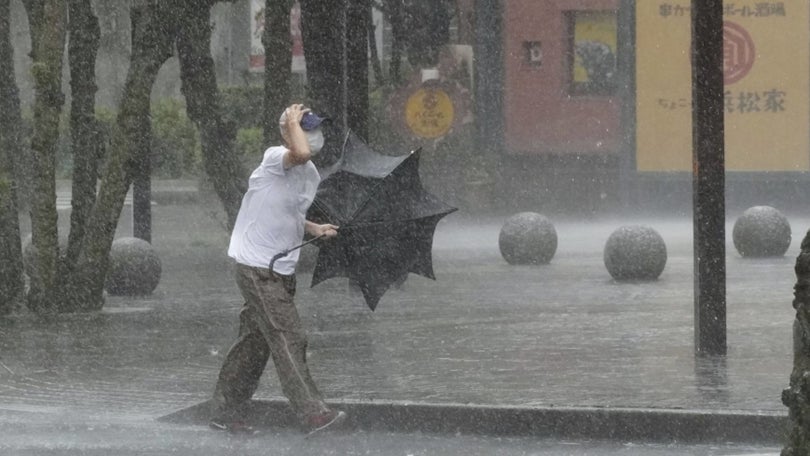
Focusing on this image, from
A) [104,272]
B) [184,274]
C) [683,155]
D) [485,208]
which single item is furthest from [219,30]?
[104,272]

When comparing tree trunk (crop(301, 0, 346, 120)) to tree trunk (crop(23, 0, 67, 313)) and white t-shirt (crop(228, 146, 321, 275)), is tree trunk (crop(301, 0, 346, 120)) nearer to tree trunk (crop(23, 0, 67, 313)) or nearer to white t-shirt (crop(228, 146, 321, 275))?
tree trunk (crop(23, 0, 67, 313))

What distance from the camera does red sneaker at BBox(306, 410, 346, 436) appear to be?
8906 millimetres

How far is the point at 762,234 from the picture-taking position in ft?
63.6

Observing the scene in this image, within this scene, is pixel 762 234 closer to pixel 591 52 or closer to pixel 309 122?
pixel 591 52

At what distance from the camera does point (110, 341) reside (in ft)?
41.7

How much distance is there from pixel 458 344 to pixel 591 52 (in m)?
15.7

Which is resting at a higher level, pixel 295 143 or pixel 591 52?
pixel 591 52

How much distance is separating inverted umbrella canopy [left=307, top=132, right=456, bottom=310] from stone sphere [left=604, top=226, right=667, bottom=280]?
723cm

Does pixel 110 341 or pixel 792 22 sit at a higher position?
pixel 792 22

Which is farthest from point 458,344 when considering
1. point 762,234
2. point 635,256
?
point 762,234

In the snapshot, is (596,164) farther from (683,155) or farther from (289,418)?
(289,418)

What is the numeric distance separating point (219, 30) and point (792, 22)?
18626mm

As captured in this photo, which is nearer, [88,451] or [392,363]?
[88,451]

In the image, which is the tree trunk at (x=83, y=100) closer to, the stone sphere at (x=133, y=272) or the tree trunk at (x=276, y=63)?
the stone sphere at (x=133, y=272)
